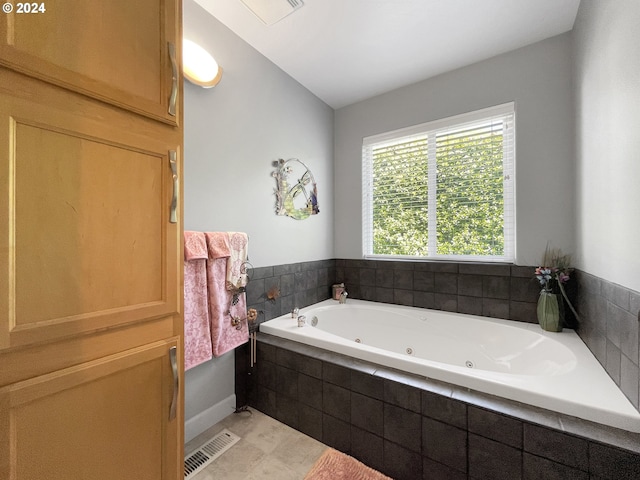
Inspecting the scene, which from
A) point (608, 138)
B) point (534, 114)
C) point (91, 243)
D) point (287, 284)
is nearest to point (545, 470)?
point (608, 138)

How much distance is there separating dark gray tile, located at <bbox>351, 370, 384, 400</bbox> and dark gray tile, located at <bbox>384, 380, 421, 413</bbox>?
0.10 feet

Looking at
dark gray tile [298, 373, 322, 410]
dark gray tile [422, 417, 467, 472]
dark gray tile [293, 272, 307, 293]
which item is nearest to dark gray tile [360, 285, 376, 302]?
dark gray tile [293, 272, 307, 293]

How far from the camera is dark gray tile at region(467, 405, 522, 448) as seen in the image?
3.50ft

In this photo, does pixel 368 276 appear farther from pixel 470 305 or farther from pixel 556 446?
pixel 556 446

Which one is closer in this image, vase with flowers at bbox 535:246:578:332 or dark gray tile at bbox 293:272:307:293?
vase with flowers at bbox 535:246:578:332

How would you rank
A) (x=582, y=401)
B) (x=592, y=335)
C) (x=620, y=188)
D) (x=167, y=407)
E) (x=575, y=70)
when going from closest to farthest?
(x=167, y=407), (x=582, y=401), (x=620, y=188), (x=592, y=335), (x=575, y=70)

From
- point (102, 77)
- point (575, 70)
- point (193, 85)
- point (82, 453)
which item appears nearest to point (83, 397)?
point (82, 453)

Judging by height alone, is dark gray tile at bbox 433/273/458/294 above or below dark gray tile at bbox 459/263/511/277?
below

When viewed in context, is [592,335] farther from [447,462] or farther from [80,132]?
[80,132]

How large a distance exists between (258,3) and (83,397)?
2.07m

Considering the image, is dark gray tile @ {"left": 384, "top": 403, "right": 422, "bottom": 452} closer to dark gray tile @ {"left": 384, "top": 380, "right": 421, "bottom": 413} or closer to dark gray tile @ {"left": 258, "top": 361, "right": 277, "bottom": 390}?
dark gray tile @ {"left": 384, "top": 380, "right": 421, "bottom": 413}

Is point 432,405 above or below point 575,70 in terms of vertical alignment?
below

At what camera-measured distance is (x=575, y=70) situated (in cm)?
182

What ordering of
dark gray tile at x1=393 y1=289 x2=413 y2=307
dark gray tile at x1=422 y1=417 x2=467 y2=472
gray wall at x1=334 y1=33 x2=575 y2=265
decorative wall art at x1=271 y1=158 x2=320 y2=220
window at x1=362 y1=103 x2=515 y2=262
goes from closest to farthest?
dark gray tile at x1=422 y1=417 x2=467 y2=472 < gray wall at x1=334 y1=33 x2=575 y2=265 < window at x1=362 y1=103 x2=515 y2=262 < decorative wall art at x1=271 y1=158 x2=320 y2=220 < dark gray tile at x1=393 y1=289 x2=413 y2=307
